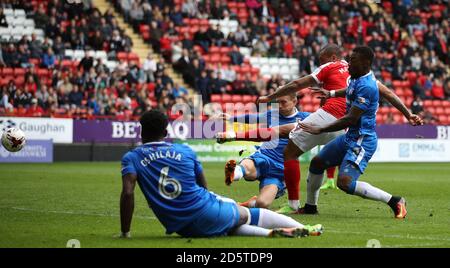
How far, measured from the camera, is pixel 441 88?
1620 inches

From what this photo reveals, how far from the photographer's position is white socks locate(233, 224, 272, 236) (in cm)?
972

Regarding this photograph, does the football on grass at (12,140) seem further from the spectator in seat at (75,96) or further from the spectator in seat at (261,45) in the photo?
the spectator in seat at (261,45)

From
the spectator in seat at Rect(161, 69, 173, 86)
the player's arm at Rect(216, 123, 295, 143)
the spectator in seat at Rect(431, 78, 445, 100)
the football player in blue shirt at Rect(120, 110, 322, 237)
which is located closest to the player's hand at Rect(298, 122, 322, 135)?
the player's arm at Rect(216, 123, 295, 143)

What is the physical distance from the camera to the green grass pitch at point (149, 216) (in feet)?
31.4

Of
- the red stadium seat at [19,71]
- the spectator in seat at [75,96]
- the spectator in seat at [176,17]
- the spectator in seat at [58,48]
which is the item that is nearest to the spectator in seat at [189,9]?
the spectator in seat at [176,17]

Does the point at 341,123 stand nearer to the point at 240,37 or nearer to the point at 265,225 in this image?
the point at 265,225

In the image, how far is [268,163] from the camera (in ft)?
43.5

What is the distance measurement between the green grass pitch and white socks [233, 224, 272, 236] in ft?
0.26

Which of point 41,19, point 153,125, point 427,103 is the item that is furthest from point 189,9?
point 153,125

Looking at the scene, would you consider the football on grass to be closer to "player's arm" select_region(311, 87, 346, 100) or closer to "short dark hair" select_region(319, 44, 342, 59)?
"short dark hair" select_region(319, 44, 342, 59)

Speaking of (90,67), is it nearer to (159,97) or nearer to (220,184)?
(159,97)

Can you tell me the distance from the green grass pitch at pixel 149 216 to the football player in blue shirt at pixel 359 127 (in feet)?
1.25

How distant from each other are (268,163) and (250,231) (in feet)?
11.8
